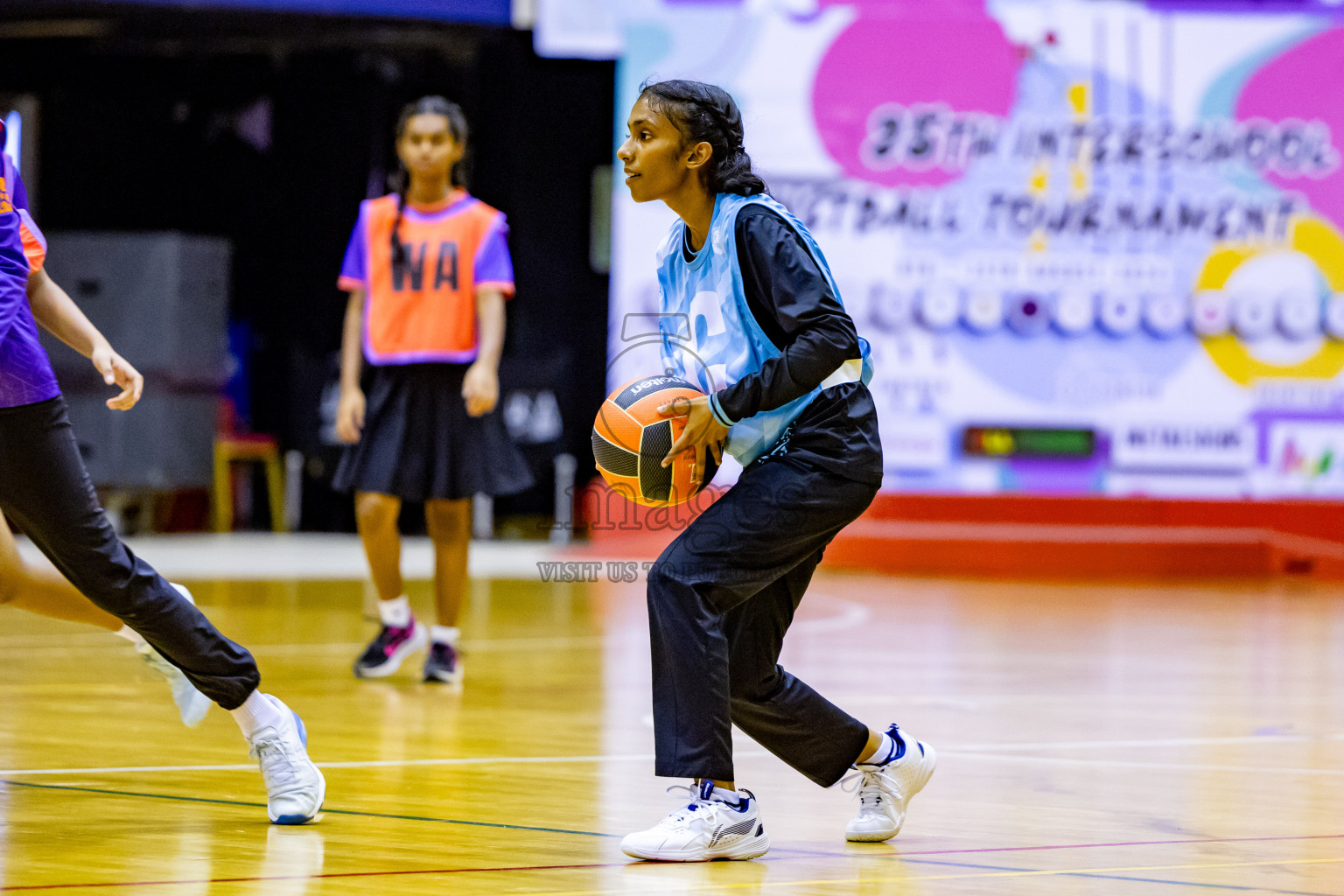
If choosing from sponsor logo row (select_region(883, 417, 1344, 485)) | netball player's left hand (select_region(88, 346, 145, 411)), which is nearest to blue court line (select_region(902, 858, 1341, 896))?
netball player's left hand (select_region(88, 346, 145, 411))

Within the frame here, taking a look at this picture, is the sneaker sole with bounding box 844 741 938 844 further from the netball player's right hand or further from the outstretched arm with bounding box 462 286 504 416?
the netball player's right hand

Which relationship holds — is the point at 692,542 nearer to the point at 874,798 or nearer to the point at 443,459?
the point at 874,798

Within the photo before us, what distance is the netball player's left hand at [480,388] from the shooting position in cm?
455

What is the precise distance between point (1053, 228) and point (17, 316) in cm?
712

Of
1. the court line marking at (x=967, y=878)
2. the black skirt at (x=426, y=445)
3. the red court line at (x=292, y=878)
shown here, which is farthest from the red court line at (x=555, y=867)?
the black skirt at (x=426, y=445)

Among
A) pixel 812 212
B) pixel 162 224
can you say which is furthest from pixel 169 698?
pixel 162 224

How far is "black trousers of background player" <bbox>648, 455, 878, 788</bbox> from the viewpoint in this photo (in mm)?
2637

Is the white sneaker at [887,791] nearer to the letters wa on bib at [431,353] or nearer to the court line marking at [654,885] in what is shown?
the court line marking at [654,885]

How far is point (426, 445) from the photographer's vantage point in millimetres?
4750

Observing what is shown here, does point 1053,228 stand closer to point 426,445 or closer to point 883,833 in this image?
point 426,445

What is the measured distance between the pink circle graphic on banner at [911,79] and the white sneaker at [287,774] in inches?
266

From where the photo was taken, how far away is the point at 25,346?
8.91 feet

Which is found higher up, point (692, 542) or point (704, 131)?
point (704, 131)

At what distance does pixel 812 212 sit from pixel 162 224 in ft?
14.3
